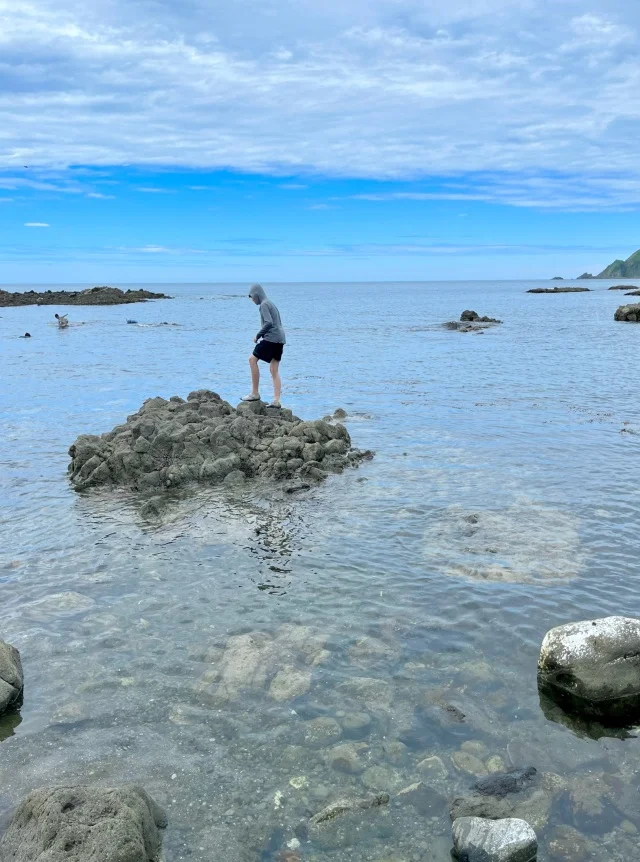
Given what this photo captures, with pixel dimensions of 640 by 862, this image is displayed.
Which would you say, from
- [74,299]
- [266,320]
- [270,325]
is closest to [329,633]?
[270,325]

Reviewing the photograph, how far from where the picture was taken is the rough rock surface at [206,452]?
45.1 ft

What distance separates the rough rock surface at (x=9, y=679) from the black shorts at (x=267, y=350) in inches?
464

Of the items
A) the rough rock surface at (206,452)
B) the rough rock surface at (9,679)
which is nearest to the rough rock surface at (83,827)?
the rough rock surface at (9,679)

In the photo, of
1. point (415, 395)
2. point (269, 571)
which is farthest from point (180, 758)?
point (415, 395)

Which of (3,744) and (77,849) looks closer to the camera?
(77,849)

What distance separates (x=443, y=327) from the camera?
58.6 m

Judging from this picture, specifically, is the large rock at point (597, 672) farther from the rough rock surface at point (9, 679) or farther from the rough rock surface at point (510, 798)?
the rough rock surface at point (9, 679)

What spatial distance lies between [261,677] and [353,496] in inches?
236

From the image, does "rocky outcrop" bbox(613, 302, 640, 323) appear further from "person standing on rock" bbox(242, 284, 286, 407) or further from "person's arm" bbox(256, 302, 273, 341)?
"person's arm" bbox(256, 302, 273, 341)

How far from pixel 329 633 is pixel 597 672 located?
2.73 meters

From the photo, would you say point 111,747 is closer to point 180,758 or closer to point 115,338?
point 180,758

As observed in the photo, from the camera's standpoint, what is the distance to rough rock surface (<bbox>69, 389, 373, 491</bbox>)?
45.1ft

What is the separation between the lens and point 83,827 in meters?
4.50

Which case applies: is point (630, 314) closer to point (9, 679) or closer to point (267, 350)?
point (267, 350)
